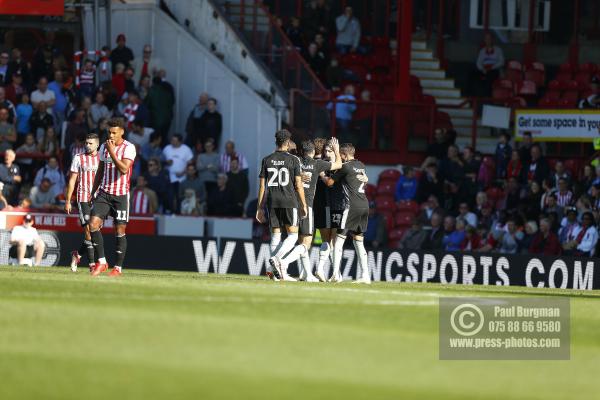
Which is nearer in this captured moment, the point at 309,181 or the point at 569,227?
the point at 309,181

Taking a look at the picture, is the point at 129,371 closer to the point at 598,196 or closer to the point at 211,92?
the point at 598,196

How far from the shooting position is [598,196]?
24297mm

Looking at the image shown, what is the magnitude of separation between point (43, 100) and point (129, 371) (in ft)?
70.0

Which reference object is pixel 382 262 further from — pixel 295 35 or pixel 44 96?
pixel 44 96

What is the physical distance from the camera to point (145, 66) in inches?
1156

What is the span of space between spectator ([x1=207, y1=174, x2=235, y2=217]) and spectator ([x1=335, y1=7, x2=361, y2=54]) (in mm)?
6214

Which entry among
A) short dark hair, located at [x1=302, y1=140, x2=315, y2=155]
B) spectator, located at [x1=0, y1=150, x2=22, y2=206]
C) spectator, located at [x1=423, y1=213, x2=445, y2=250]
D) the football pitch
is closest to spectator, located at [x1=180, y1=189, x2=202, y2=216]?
spectator, located at [x1=0, y1=150, x2=22, y2=206]

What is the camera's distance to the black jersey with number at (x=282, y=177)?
17797 mm

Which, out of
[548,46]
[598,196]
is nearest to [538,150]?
[598,196]

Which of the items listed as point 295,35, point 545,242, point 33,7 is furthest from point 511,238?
point 33,7

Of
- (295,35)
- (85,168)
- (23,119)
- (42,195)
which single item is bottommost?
(42,195)

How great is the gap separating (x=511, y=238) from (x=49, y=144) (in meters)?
9.25

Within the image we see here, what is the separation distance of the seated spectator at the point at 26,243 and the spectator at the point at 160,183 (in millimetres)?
3023

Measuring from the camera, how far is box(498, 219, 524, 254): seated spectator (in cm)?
2458
